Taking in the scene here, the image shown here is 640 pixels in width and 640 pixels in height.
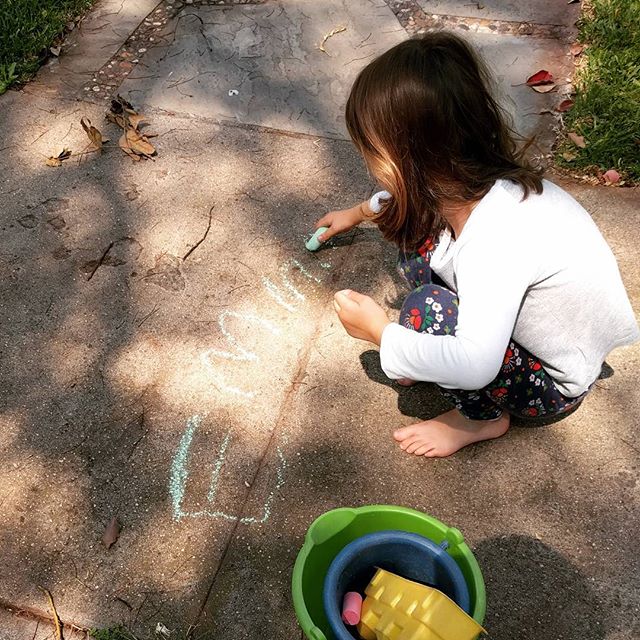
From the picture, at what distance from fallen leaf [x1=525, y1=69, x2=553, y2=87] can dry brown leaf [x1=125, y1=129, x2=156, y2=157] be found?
1.58 meters

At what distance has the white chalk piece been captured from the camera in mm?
2416

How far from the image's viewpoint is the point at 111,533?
1.82m

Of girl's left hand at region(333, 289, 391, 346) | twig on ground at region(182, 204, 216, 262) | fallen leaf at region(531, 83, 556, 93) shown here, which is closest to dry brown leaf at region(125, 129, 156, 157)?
twig on ground at region(182, 204, 216, 262)

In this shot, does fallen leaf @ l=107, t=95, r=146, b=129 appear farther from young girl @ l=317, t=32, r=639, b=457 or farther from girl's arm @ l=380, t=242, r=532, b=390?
girl's arm @ l=380, t=242, r=532, b=390

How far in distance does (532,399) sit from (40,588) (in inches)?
51.0

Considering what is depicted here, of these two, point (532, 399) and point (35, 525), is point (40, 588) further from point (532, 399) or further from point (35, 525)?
point (532, 399)

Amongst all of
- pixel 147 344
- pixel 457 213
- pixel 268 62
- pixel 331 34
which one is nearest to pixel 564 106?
pixel 331 34

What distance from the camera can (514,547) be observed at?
5.84 ft

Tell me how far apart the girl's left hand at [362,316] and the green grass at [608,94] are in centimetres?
133

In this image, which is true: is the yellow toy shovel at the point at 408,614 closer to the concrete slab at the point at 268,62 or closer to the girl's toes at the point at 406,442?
the girl's toes at the point at 406,442

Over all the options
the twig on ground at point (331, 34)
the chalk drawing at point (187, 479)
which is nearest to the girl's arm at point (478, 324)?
the chalk drawing at point (187, 479)

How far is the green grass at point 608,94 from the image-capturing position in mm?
2666

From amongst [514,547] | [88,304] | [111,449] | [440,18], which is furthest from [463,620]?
[440,18]

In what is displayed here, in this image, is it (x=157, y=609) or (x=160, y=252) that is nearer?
(x=157, y=609)
